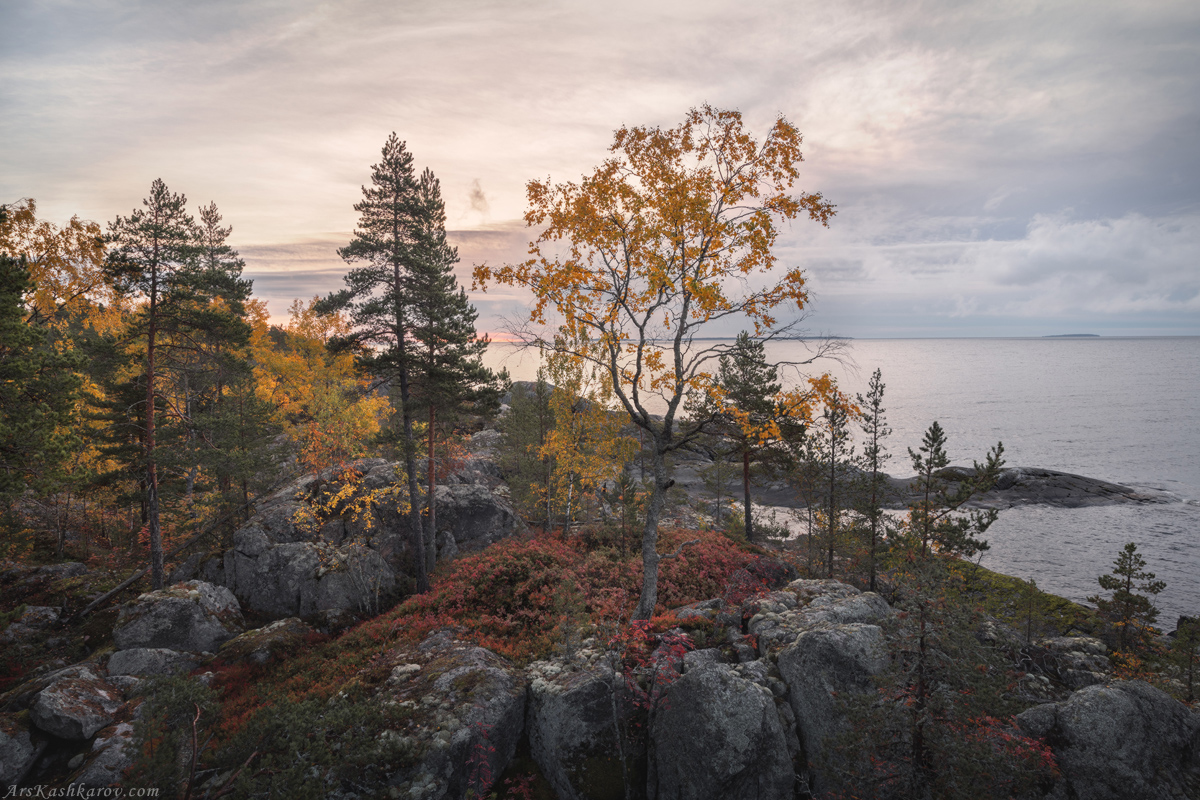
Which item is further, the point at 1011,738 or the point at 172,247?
the point at 172,247

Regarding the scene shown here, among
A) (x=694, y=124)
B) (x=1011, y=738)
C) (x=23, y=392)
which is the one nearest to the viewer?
(x=1011, y=738)

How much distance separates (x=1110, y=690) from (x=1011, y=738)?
9.70 feet

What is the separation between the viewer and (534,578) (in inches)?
622

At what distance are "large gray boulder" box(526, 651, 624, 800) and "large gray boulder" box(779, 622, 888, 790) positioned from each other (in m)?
3.49

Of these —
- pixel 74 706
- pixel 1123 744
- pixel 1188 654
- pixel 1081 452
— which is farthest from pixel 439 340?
pixel 1081 452

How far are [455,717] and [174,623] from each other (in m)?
13.8

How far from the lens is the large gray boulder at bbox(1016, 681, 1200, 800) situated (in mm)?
7156

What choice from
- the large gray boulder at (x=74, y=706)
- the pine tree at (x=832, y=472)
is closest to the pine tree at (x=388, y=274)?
the large gray boulder at (x=74, y=706)

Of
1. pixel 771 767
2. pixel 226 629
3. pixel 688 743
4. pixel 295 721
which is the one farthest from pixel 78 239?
pixel 771 767

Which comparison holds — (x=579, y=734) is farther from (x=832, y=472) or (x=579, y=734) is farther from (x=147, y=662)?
(x=832, y=472)

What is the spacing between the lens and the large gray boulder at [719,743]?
26.4 feet

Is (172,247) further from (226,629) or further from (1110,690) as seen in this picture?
(1110,690)

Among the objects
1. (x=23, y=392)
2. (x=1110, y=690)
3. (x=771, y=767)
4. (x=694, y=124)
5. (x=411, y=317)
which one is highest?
(x=694, y=124)

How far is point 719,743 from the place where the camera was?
816 cm
